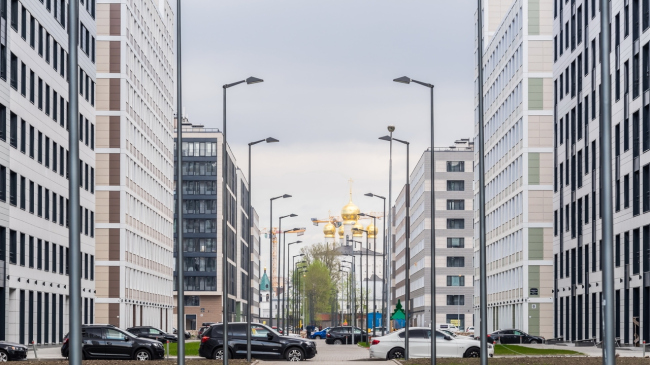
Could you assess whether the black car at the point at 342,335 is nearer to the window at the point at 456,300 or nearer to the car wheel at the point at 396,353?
the car wheel at the point at 396,353

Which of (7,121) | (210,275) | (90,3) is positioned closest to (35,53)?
(7,121)

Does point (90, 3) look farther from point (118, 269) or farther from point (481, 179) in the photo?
point (481, 179)

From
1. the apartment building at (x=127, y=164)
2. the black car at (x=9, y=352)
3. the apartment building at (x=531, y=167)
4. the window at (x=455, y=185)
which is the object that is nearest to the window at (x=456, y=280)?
the window at (x=455, y=185)

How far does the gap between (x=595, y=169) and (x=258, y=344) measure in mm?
32406

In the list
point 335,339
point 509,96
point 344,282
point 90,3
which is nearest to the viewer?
point 90,3

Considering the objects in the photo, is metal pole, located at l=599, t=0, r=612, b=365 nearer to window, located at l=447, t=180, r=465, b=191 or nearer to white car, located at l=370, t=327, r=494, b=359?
white car, located at l=370, t=327, r=494, b=359

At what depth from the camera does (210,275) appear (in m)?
142

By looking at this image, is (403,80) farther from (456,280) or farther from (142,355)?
(456,280)

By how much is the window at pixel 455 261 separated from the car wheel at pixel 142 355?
111 metres

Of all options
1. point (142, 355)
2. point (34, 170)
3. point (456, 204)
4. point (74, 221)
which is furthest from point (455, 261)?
point (74, 221)

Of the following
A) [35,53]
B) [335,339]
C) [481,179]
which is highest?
[35,53]

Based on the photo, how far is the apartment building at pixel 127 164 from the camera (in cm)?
9231

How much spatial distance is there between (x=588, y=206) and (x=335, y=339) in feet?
77.2

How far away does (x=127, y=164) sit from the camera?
93.2 m
